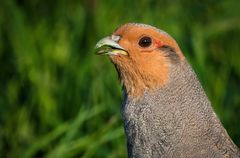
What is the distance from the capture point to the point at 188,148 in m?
5.42

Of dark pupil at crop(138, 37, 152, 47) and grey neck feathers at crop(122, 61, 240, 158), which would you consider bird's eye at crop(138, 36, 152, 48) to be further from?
grey neck feathers at crop(122, 61, 240, 158)

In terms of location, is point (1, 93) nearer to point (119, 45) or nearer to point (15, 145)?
point (15, 145)

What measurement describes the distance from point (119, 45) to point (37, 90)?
3.01 m

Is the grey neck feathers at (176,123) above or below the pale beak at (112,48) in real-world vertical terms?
below

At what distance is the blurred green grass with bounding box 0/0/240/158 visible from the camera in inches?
313

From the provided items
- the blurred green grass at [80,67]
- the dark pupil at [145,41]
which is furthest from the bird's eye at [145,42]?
the blurred green grass at [80,67]

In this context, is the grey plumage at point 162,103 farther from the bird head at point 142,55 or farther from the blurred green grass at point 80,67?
the blurred green grass at point 80,67

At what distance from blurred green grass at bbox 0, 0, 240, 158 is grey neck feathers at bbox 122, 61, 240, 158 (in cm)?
210

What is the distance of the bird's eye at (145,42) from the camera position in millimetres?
5678

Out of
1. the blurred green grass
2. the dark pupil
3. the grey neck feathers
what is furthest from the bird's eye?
the blurred green grass

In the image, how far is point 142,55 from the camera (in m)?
5.71

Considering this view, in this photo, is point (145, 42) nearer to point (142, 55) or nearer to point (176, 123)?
point (142, 55)

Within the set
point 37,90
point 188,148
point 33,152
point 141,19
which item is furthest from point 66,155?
point 188,148

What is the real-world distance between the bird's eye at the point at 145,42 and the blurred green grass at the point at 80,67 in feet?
6.90
